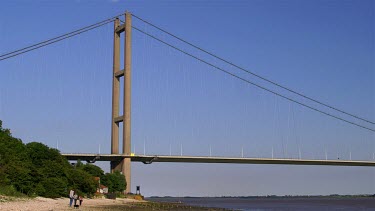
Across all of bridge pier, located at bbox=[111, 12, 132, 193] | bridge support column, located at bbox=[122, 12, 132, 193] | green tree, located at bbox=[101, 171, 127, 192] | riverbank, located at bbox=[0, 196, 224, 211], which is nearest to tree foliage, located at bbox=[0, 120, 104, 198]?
riverbank, located at bbox=[0, 196, 224, 211]

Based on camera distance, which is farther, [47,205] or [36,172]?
[36,172]

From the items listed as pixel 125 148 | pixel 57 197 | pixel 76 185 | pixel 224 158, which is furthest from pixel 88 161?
pixel 57 197

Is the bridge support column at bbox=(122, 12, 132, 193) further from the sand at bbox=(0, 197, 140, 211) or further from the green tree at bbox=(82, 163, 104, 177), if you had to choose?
the sand at bbox=(0, 197, 140, 211)

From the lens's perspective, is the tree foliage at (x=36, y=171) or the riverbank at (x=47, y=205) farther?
the tree foliage at (x=36, y=171)

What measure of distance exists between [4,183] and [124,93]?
34036mm

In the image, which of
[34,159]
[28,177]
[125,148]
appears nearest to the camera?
[28,177]

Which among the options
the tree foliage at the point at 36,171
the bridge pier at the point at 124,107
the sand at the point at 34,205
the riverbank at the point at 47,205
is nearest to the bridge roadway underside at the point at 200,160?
the bridge pier at the point at 124,107

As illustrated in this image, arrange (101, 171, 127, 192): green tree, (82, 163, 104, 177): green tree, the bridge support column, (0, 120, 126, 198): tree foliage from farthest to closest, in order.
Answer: (82, 163, 104, 177): green tree → the bridge support column → (101, 171, 127, 192): green tree → (0, 120, 126, 198): tree foliage

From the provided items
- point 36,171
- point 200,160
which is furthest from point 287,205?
point 36,171

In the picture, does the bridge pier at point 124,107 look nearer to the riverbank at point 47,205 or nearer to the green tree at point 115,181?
the green tree at point 115,181

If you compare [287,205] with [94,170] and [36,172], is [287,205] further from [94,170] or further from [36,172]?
[36,172]

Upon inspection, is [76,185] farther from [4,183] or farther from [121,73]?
[121,73]

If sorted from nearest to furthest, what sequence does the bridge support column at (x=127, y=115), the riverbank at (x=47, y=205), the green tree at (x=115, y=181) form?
the riverbank at (x=47, y=205), the green tree at (x=115, y=181), the bridge support column at (x=127, y=115)

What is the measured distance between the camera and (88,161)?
7644cm
